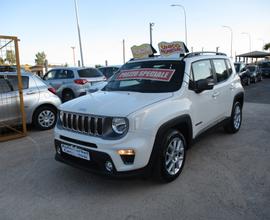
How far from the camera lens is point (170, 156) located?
359cm

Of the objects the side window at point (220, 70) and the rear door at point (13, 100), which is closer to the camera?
the side window at point (220, 70)

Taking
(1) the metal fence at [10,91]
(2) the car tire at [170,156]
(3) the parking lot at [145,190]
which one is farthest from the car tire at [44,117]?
(2) the car tire at [170,156]

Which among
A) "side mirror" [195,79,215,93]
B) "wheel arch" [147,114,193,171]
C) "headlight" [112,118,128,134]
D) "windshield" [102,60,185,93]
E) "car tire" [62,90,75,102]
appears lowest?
"wheel arch" [147,114,193,171]

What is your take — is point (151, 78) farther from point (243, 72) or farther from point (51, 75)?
point (243, 72)

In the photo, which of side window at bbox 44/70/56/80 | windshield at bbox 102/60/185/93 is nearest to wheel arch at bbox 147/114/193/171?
windshield at bbox 102/60/185/93

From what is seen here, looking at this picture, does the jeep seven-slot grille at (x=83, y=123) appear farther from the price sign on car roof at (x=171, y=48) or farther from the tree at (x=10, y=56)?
the tree at (x=10, y=56)

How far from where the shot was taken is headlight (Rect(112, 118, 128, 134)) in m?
3.08

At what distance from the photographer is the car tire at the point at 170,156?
132 inches

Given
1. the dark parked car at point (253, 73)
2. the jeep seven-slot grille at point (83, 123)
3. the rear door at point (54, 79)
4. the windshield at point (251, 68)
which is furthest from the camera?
the windshield at point (251, 68)

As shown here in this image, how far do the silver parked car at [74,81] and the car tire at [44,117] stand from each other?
3327 millimetres

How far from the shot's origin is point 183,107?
371 centimetres

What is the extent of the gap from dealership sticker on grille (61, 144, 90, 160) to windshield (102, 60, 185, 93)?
1.29 metres

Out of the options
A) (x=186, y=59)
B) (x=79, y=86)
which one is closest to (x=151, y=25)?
(x=79, y=86)

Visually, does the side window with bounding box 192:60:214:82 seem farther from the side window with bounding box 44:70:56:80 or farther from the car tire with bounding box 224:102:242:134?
the side window with bounding box 44:70:56:80
